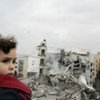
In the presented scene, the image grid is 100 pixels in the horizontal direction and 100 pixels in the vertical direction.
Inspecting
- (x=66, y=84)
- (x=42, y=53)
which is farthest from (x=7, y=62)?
(x=42, y=53)

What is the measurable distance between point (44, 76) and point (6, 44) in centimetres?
2140

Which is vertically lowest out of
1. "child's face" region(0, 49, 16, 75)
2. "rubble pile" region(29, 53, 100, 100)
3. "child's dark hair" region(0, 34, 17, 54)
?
"rubble pile" region(29, 53, 100, 100)

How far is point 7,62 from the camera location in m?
1.42

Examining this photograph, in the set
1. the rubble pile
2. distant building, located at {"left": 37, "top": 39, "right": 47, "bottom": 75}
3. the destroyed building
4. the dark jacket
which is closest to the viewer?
the dark jacket

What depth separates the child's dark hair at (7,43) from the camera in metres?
1.38

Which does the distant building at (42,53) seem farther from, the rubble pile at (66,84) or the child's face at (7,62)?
the child's face at (7,62)

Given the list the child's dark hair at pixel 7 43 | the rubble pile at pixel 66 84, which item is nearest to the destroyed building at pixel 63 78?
the rubble pile at pixel 66 84

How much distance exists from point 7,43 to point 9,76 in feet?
0.36

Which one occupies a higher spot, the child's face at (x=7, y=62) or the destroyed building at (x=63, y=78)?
the child's face at (x=7, y=62)

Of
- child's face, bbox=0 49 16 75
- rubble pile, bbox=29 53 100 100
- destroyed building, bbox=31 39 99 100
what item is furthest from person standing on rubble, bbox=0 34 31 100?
destroyed building, bbox=31 39 99 100

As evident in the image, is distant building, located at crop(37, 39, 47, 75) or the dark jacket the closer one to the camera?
the dark jacket

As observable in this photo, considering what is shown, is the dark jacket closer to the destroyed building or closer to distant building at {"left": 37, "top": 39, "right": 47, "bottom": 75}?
the destroyed building

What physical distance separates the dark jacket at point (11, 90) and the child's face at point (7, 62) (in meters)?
0.03

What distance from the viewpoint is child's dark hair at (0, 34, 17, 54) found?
4.54 ft
